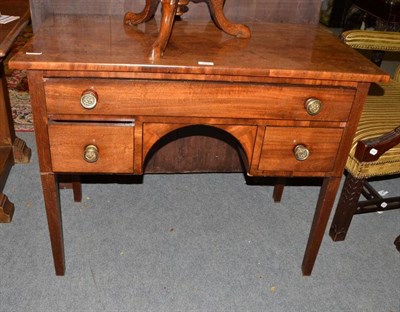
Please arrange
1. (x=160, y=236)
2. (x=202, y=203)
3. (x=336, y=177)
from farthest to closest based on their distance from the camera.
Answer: (x=202, y=203), (x=160, y=236), (x=336, y=177)

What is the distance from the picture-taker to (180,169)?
246 centimetres

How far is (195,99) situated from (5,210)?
48.7 inches

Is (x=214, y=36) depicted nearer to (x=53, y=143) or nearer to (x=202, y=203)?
(x=53, y=143)

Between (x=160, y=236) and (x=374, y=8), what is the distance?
109 inches

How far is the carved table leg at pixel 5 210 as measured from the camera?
209 cm

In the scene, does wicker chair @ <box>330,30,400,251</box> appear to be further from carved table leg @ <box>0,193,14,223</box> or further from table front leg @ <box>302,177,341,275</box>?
carved table leg @ <box>0,193,14,223</box>

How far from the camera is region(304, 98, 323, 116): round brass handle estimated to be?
146 centimetres

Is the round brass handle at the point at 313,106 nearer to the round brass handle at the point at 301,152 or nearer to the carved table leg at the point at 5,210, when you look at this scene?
the round brass handle at the point at 301,152

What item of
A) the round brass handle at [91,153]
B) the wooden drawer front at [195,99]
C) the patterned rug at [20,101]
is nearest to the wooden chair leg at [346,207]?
the wooden drawer front at [195,99]

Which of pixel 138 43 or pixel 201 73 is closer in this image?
pixel 201 73

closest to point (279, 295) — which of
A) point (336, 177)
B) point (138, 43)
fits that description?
point (336, 177)

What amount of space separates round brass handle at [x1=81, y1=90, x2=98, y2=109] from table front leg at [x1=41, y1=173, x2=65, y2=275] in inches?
12.7

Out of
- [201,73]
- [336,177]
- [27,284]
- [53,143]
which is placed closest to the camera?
[201,73]

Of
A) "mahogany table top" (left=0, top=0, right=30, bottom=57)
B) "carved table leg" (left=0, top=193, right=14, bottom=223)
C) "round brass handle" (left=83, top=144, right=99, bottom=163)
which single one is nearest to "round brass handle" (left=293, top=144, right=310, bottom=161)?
"round brass handle" (left=83, top=144, right=99, bottom=163)
